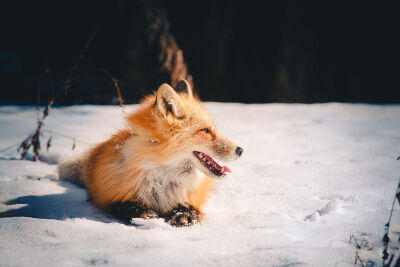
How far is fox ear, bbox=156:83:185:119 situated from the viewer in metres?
1.95

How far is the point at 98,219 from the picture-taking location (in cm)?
190

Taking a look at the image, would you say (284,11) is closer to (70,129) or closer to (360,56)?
(360,56)

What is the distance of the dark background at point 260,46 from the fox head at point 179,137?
5047 mm

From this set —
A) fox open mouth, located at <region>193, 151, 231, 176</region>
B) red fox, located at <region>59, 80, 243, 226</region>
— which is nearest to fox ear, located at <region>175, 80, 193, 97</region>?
red fox, located at <region>59, 80, 243, 226</region>

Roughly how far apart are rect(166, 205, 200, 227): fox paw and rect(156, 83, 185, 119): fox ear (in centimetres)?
65

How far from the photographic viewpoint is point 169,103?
2.00 m

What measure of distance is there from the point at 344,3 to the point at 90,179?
7.35 m

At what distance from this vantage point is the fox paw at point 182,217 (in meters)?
1.93

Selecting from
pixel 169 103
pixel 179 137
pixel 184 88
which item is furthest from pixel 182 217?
pixel 184 88

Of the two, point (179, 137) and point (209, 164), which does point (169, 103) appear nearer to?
point (179, 137)

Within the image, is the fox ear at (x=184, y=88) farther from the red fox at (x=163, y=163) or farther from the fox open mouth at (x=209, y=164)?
the fox open mouth at (x=209, y=164)

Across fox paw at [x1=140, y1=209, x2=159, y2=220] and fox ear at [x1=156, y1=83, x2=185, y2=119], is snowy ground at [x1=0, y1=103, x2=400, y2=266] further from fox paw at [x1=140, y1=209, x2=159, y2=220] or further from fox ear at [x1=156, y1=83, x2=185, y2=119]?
fox ear at [x1=156, y1=83, x2=185, y2=119]

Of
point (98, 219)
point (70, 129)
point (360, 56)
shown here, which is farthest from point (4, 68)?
point (360, 56)

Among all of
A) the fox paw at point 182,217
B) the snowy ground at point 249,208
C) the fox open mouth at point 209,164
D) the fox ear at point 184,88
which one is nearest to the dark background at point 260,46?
the snowy ground at point 249,208
